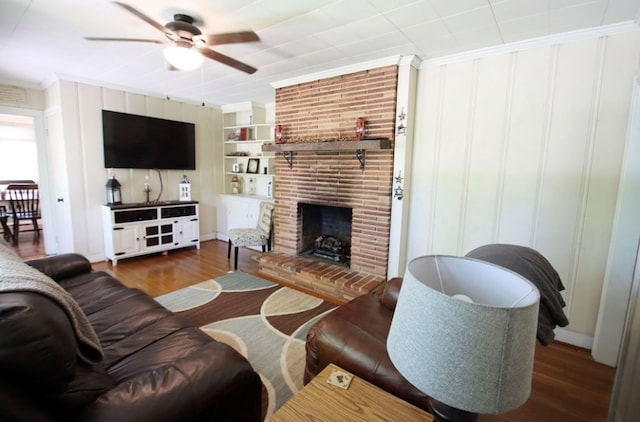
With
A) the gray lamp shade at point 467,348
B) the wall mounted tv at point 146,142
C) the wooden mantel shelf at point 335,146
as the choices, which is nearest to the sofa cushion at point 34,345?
the gray lamp shade at point 467,348

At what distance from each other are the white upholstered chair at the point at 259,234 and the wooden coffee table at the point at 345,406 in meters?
3.04

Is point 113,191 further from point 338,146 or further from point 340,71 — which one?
point 340,71

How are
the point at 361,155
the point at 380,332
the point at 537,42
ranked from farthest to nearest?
the point at 361,155 → the point at 537,42 → the point at 380,332

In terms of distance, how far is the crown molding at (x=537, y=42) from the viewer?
215 cm

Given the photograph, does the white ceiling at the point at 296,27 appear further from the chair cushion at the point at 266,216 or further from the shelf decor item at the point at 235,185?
the shelf decor item at the point at 235,185

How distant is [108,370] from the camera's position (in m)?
1.42

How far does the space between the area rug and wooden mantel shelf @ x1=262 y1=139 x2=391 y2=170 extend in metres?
1.60

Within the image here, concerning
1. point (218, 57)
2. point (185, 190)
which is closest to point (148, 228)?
point (185, 190)

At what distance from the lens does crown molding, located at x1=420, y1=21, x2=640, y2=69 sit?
2.15m

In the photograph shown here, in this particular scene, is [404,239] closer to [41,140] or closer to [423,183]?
[423,183]

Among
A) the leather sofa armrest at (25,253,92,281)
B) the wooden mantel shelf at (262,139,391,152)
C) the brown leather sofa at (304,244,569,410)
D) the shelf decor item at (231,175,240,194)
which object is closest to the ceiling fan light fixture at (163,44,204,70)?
the wooden mantel shelf at (262,139,391,152)

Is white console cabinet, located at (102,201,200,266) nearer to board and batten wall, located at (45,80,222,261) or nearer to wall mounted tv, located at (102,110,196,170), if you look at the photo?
board and batten wall, located at (45,80,222,261)

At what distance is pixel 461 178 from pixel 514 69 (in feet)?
3.25

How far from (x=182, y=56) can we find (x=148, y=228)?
2.99 m
